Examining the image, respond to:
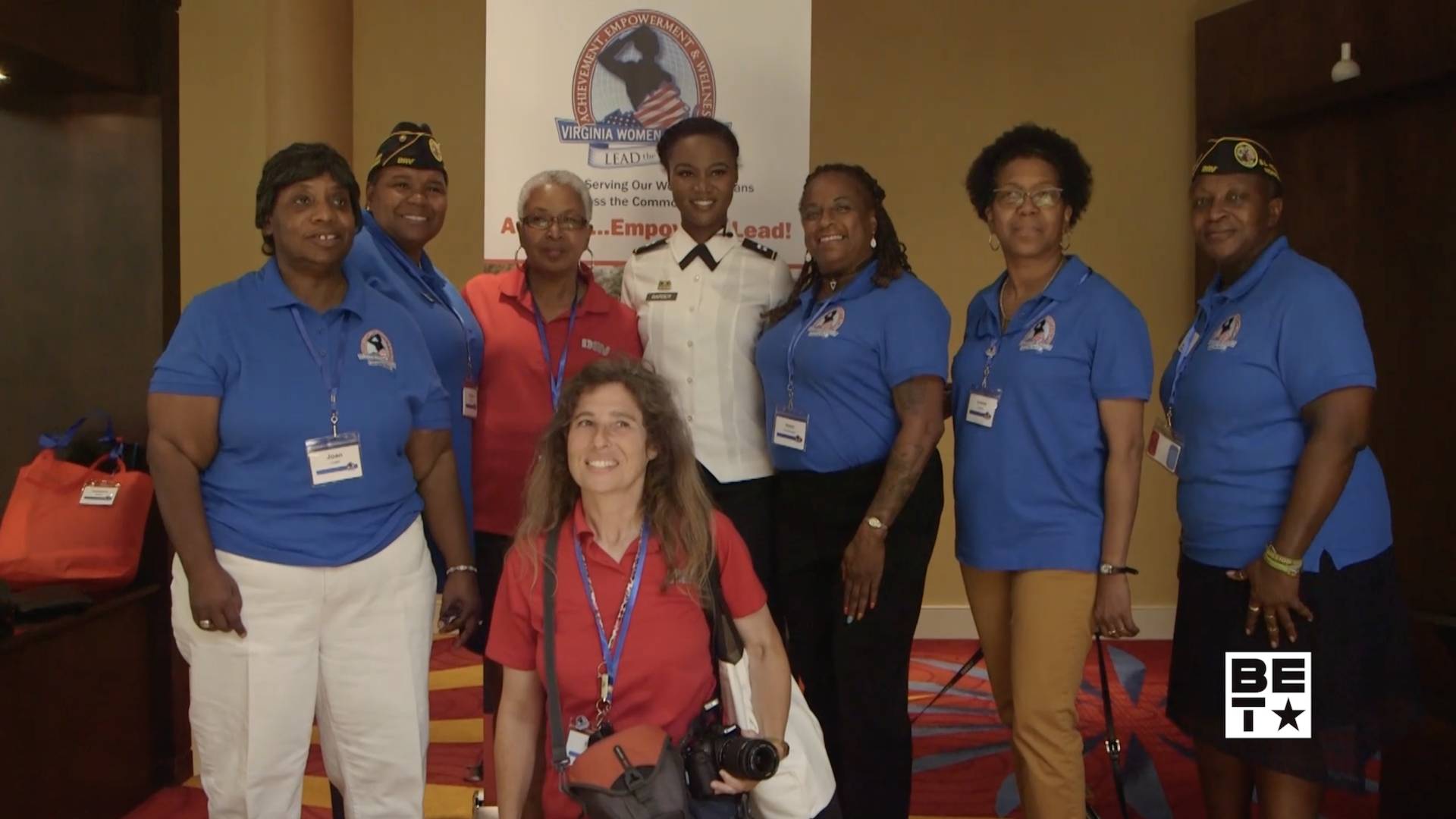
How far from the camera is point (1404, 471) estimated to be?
4.38 m

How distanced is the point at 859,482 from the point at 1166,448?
2.38 ft

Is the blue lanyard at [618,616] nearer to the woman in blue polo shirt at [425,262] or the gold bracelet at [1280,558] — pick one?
the woman in blue polo shirt at [425,262]

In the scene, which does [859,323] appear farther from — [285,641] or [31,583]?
[31,583]

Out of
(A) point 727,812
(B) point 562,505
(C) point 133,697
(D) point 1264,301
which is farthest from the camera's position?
(C) point 133,697

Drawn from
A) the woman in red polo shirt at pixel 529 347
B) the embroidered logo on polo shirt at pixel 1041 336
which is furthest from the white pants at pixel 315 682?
the embroidered logo on polo shirt at pixel 1041 336

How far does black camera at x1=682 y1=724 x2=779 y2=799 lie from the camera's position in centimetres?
184

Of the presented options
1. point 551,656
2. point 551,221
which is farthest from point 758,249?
point 551,656

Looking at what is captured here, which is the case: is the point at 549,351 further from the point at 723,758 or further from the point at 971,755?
the point at 971,755

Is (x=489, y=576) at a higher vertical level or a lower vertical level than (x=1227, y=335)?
lower

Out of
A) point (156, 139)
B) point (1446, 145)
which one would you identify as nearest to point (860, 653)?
point (156, 139)

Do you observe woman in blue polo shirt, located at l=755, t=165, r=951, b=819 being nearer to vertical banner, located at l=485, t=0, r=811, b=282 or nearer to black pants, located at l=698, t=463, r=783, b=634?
black pants, located at l=698, t=463, r=783, b=634

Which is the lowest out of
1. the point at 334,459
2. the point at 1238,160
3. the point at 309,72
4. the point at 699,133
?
the point at 334,459

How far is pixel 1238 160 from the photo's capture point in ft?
8.38

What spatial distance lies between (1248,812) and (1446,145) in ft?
9.32
